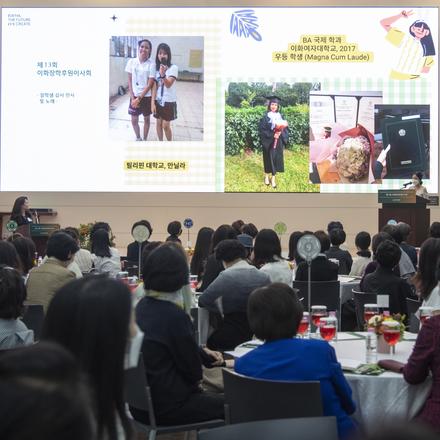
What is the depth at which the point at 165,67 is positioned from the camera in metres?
12.7

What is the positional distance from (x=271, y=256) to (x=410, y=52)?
27.1ft

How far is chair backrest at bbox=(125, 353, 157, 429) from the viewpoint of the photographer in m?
3.03

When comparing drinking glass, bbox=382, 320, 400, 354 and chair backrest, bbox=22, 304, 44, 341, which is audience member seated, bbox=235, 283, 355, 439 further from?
chair backrest, bbox=22, 304, 44, 341

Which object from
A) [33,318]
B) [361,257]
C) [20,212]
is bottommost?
[33,318]

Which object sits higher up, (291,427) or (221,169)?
(221,169)

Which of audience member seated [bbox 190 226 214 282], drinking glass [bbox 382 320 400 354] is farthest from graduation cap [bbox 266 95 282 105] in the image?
drinking glass [bbox 382 320 400 354]

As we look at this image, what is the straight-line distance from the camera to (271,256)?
5.42m

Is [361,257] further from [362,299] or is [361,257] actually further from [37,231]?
[37,231]

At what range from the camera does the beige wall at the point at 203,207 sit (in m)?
13.1

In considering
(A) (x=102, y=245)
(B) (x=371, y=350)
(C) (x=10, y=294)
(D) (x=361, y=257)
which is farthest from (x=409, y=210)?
(C) (x=10, y=294)

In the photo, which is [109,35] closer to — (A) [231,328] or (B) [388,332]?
(A) [231,328]

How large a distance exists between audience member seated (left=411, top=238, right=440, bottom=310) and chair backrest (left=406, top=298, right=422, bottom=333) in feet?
0.36

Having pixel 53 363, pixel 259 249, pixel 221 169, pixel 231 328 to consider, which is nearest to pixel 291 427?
pixel 53 363

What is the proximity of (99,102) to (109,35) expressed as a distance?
1.11 m
